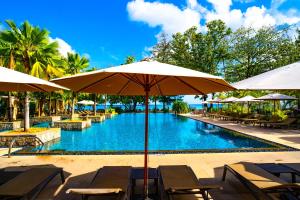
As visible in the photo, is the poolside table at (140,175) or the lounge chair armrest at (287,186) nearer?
the lounge chair armrest at (287,186)

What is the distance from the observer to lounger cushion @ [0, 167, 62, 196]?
3637 mm

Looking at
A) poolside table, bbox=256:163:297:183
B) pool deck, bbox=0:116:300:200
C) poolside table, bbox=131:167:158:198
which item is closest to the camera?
poolside table, bbox=131:167:158:198

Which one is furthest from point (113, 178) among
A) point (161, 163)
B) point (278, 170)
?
point (278, 170)

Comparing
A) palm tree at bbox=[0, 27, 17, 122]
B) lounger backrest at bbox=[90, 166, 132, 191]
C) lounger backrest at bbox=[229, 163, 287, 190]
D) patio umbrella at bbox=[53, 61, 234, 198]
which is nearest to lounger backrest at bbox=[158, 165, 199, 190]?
patio umbrella at bbox=[53, 61, 234, 198]

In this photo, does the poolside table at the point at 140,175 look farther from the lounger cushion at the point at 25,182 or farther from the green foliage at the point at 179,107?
the green foliage at the point at 179,107

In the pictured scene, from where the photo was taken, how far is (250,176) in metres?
4.39

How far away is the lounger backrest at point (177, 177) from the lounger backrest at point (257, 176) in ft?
3.04

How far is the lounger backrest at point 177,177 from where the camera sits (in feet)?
12.7

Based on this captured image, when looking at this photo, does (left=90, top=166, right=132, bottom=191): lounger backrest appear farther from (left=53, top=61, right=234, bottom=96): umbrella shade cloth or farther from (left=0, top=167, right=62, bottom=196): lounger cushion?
(left=53, top=61, right=234, bottom=96): umbrella shade cloth

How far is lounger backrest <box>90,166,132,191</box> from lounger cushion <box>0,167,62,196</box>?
36.1 inches

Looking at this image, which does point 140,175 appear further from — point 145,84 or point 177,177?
point 145,84

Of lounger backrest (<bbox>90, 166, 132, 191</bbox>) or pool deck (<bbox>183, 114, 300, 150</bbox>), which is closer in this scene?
lounger backrest (<bbox>90, 166, 132, 191</bbox>)

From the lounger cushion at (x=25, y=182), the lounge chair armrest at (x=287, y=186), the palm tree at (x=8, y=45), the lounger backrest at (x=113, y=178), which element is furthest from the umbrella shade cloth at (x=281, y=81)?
the palm tree at (x=8, y=45)

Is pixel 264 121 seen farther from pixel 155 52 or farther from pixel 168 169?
pixel 155 52
